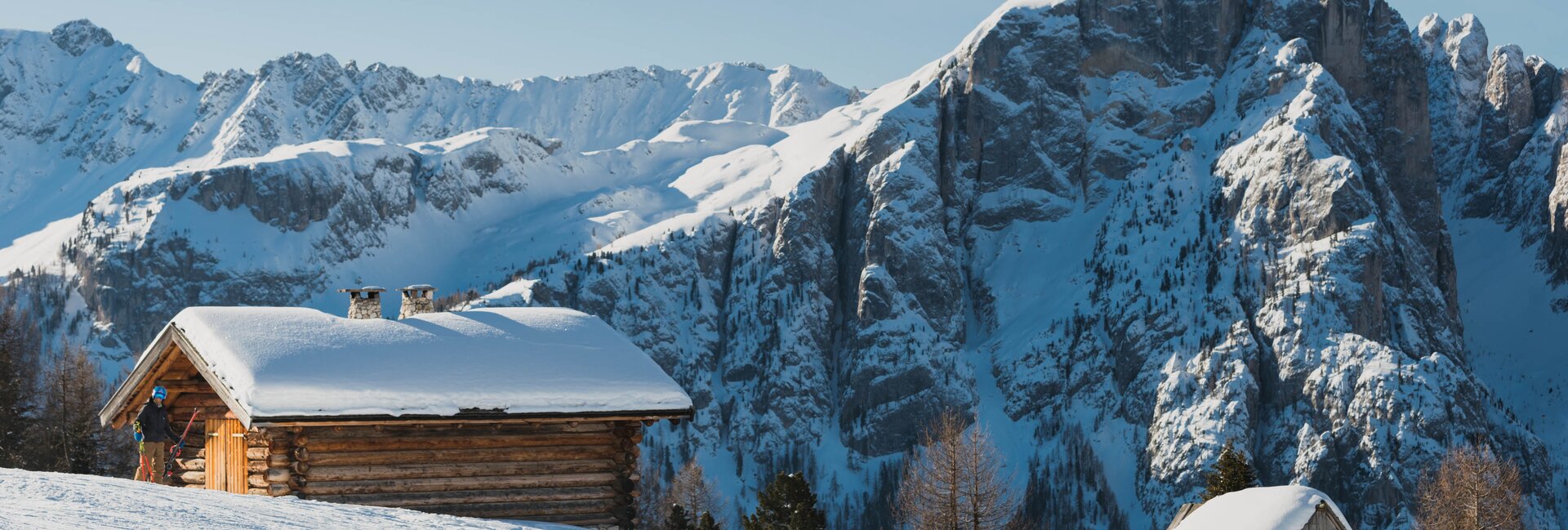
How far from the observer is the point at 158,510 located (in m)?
22.1

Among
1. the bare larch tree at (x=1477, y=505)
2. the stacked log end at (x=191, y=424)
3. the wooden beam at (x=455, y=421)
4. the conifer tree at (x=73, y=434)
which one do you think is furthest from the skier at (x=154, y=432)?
the bare larch tree at (x=1477, y=505)

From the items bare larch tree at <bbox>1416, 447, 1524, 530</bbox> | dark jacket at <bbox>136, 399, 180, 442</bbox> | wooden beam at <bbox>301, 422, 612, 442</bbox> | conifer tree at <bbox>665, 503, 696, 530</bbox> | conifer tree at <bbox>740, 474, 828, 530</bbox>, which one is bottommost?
bare larch tree at <bbox>1416, 447, 1524, 530</bbox>

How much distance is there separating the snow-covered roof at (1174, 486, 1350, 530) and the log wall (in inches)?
452

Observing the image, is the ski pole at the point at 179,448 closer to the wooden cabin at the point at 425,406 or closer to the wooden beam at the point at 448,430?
the wooden cabin at the point at 425,406

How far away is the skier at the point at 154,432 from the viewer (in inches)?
1222

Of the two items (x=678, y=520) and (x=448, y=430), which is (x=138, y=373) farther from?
(x=678, y=520)

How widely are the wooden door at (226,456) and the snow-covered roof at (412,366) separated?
1.96m

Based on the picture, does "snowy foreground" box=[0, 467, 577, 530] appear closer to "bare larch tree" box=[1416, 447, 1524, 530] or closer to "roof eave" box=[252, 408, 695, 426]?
"roof eave" box=[252, 408, 695, 426]

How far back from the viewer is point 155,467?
31672 mm

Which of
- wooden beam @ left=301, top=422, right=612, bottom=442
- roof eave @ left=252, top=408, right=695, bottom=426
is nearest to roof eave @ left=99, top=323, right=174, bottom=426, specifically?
wooden beam @ left=301, top=422, right=612, bottom=442

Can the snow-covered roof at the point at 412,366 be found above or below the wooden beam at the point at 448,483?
above

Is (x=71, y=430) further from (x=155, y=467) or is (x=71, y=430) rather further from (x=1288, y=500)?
(x=1288, y=500)

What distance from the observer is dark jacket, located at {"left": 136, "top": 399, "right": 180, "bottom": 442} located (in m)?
31.0

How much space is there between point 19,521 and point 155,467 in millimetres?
12501
